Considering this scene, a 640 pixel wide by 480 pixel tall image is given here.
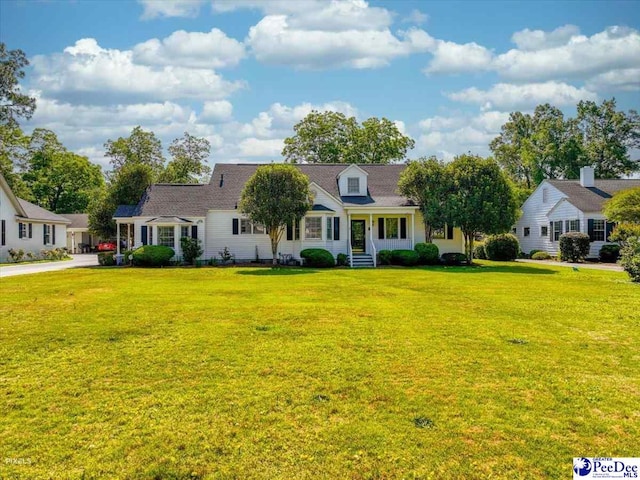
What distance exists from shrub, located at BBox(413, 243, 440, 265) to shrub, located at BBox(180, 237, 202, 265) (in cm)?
1222

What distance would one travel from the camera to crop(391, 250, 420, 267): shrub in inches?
970

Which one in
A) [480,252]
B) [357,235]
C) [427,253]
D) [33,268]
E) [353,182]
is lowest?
[33,268]

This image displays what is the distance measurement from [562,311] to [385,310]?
3966 millimetres

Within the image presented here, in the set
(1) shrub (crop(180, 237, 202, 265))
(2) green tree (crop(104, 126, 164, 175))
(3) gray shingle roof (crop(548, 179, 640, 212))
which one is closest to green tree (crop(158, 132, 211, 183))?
(2) green tree (crop(104, 126, 164, 175))

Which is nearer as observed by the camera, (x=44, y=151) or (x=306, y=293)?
(x=306, y=293)

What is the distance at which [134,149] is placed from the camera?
51.5 meters

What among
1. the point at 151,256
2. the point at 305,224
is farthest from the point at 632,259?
the point at 151,256

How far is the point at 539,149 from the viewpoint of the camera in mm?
50344

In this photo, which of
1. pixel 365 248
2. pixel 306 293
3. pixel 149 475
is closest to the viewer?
pixel 149 475

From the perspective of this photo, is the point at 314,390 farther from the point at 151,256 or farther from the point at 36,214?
the point at 36,214

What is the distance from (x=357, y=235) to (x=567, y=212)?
14.7m

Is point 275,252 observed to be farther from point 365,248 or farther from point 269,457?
point 269,457

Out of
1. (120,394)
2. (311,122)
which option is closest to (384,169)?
(311,122)

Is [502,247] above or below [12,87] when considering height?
below
